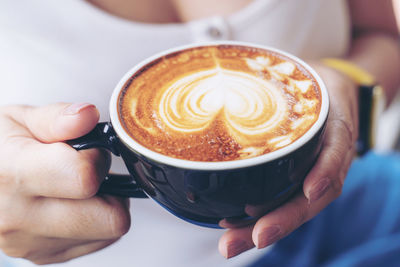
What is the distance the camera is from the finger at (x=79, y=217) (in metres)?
0.61

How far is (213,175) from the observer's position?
0.46 meters

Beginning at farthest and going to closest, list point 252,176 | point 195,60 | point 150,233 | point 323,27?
point 323,27, point 150,233, point 195,60, point 252,176

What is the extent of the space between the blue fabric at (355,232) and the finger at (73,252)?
0.51 meters

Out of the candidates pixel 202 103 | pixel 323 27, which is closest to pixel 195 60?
pixel 202 103

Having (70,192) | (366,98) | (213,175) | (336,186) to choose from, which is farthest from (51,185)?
(366,98)

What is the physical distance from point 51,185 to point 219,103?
315 millimetres

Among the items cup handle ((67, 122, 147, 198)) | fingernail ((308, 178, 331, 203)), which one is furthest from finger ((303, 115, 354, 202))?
cup handle ((67, 122, 147, 198))

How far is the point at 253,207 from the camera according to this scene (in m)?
0.53

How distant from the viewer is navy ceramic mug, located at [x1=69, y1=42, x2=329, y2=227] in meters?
0.46

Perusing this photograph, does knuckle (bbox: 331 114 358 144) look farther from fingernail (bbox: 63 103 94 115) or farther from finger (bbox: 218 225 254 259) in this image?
fingernail (bbox: 63 103 94 115)

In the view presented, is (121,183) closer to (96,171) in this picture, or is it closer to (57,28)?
(96,171)

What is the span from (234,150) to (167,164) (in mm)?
105

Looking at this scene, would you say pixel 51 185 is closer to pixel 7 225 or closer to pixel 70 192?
pixel 70 192

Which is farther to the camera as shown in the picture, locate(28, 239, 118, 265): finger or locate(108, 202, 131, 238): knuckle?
locate(28, 239, 118, 265): finger
